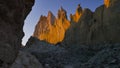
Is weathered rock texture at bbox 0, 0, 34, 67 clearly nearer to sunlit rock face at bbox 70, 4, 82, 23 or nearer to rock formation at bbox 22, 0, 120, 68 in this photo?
rock formation at bbox 22, 0, 120, 68

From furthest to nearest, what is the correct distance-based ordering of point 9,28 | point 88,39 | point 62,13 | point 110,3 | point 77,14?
point 62,13 → point 77,14 → point 88,39 → point 110,3 → point 9,28

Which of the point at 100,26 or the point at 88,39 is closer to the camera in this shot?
the point at 100,26

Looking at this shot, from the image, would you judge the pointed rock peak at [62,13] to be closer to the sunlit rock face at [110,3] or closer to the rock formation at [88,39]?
the rock formation at [88,39]

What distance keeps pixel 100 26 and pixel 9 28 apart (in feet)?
157

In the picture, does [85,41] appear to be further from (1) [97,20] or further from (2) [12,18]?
(2) [12,18]

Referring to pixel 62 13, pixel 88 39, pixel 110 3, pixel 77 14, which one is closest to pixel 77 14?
pixel 77 14

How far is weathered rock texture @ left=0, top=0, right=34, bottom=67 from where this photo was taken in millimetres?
4367

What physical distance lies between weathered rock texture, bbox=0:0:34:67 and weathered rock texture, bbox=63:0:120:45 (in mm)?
40596

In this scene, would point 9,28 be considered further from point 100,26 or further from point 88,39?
point 88,39

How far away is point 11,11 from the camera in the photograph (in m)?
4.64

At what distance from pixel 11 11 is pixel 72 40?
62.1 meters

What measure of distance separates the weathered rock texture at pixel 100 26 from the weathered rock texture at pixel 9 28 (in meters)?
40.6

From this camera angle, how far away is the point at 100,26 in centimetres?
5119

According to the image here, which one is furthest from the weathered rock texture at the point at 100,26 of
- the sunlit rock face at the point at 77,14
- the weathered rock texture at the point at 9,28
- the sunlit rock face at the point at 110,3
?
the weathered rock texture at the point at 9,28
